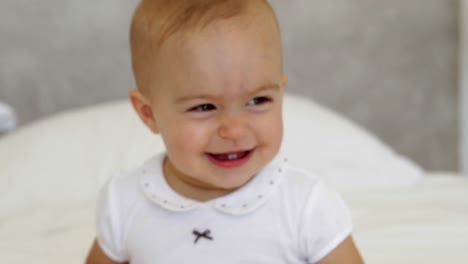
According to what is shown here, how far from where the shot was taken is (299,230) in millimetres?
975

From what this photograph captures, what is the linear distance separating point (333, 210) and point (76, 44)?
141cm

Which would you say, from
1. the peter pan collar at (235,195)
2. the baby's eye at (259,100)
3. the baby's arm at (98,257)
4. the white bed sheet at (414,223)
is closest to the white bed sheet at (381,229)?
the white bed sheet at (414,223)

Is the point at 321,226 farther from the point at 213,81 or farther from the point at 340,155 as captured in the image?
the point at 340,155

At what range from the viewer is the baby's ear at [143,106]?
1.01 metres

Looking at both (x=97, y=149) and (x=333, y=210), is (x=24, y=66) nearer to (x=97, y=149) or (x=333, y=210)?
(x=97, y=149)

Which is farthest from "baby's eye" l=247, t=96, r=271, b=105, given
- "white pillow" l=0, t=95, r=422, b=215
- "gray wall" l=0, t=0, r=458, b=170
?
"gray wall" l=0, t=0, r=458, b=170

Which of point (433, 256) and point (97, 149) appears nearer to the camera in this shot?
point (433, 256)

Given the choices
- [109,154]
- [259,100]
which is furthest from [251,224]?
[109,154]

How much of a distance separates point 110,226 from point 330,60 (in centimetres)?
143

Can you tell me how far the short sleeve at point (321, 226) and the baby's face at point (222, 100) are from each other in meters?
0.09

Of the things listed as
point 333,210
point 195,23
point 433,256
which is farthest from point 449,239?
point 195,23

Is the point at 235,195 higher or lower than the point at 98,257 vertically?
higher

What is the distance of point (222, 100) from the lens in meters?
0.89

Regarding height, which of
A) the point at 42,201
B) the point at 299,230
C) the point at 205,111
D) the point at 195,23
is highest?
the point at 195,23
